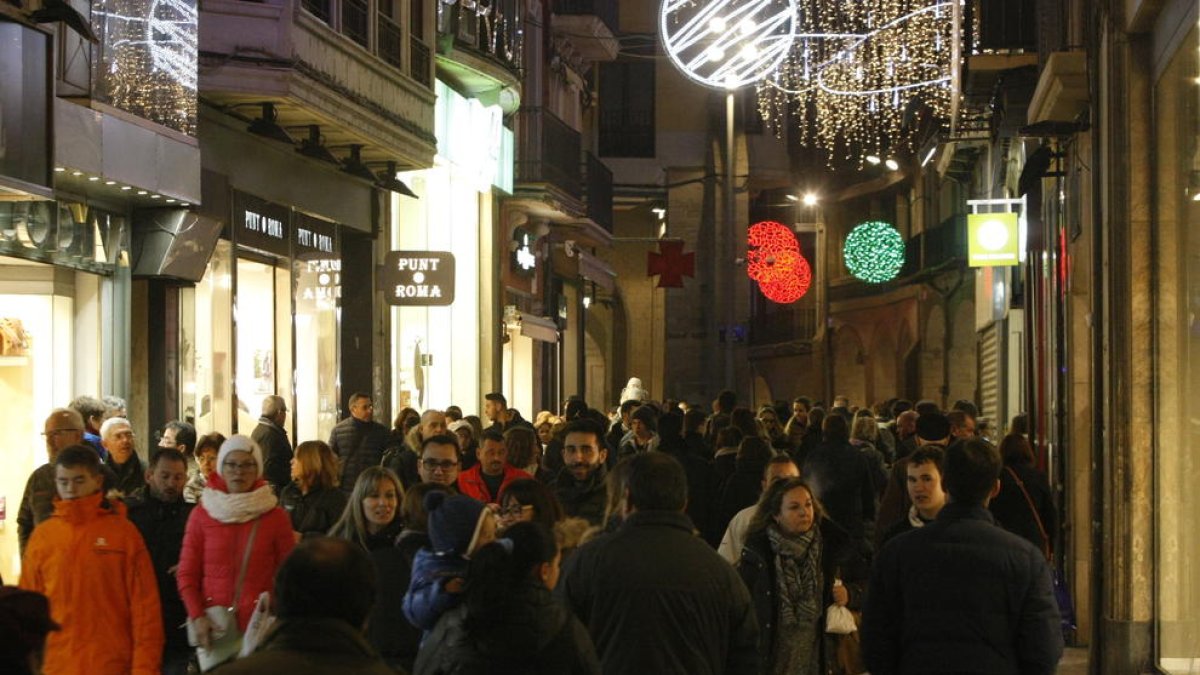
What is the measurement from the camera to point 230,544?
8781 mm

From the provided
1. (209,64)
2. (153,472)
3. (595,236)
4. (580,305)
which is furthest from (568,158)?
(153,472)

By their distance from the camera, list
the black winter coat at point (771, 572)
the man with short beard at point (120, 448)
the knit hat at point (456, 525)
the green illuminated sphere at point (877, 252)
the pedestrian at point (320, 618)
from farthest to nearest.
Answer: the green illuminated sphere at point (877, 252), the man with short beard at point (120, 448), the black winter coat at point (771, 572), the knit hat at point (456, 525), the pedestrian at point (320, 618)

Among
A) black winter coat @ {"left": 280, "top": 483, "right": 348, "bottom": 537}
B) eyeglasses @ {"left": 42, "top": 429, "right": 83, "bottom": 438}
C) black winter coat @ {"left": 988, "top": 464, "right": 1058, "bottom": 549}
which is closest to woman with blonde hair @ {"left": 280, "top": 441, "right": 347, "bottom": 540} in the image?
black winter coat @ {"left": 280, "top": 483, "right": 348, "bottom": 537}

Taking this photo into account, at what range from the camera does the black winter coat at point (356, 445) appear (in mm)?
16688

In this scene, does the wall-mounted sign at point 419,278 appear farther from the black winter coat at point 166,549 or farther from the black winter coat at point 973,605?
the black winter coat at point 973,605

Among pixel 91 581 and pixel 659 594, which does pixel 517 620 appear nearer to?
pixel 659 594

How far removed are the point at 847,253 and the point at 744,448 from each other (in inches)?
1006

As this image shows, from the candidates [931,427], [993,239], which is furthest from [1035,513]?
[993,239]

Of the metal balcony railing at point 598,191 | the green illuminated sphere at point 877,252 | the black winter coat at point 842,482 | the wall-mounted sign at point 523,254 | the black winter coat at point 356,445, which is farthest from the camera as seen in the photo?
the metal balcony railing at point 598,191

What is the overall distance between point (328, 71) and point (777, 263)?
2084cm

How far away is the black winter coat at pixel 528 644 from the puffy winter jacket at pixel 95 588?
3034 millimetres

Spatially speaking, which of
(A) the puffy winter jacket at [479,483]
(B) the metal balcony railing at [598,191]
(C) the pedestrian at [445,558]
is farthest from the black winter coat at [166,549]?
(B) the metal balcony railing at [598,191]

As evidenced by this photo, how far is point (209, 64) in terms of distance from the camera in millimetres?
17297

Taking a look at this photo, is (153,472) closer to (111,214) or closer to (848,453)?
(848,453)
